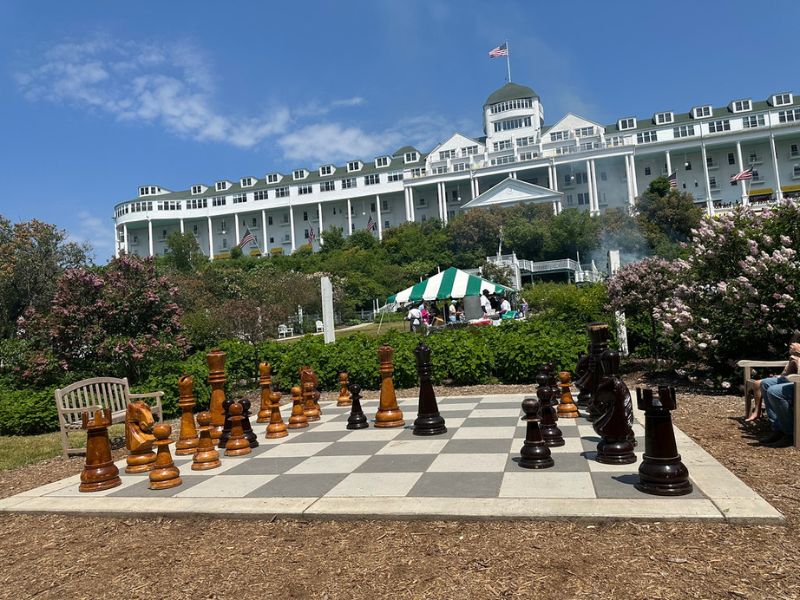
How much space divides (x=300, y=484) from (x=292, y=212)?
91148mm

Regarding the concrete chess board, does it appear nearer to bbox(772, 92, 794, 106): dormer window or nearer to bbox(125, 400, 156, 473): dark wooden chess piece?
bbox(125, 400, 156, 473): dark wooden chess piece

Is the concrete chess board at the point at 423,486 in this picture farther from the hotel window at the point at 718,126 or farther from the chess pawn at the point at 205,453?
the hotel window at the point at 718,126

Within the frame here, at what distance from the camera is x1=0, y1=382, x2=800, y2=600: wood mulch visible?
2867mm

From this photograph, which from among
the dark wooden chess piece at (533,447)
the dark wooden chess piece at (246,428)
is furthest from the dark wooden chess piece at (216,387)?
the dark wooden chess piece at (533,447)

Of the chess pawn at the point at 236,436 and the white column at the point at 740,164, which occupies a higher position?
the white column at the point at 740,164

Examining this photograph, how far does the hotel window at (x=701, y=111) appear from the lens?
7644cm

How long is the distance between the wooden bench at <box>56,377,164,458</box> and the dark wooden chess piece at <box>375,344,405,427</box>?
2.89 metres

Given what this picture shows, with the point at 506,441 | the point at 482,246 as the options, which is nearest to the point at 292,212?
the point at 482,246

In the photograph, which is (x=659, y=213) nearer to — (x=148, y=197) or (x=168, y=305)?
(x=168, y=305)

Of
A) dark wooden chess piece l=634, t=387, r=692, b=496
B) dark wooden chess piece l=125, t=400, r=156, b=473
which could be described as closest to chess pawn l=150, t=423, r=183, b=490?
dark wooden chess piece l=125, t=400, r=156, b=473

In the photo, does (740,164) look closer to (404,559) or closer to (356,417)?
(356,417)

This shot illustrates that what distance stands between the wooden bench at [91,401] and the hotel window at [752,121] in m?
84.7

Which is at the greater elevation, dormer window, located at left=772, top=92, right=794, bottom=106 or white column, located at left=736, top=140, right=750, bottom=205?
dormer window, located at left=772, top=92, right=794, bottom=106

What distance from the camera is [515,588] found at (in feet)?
9.42
